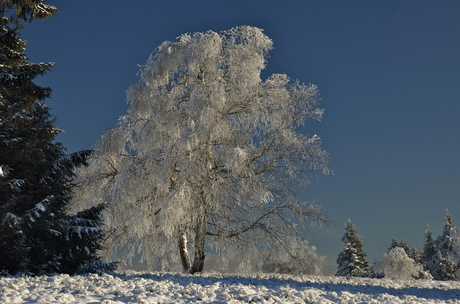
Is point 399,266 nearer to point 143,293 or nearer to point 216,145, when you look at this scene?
point 216,145

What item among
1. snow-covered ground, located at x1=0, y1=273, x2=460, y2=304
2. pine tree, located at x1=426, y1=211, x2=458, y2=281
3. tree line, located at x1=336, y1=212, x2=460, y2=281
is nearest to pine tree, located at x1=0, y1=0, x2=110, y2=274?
snow-covered ground, located at x1=0, y1=273, x2=460, y2=304

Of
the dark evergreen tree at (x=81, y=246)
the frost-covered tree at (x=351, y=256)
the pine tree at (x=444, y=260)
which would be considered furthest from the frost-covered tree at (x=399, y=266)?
the dark evergreen tree at (x=81, y=246)

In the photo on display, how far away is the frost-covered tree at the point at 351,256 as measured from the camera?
29953 mm

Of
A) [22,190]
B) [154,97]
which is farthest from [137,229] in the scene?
[154,97]

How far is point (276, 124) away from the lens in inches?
459

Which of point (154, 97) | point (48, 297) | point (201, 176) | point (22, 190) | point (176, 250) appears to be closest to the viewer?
point (48, 297)

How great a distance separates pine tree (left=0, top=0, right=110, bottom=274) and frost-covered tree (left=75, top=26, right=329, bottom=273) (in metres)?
2.55

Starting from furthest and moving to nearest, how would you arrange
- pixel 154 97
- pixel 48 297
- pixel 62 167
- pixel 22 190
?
pixel 154 97 < pixel 62 167 < pixel 22 190 < pixel 48 297

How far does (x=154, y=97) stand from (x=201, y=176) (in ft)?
11.3

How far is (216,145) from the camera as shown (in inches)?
480

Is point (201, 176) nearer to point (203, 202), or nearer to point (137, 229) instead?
point (203, 202)

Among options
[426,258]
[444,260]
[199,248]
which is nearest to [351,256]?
[444,260]

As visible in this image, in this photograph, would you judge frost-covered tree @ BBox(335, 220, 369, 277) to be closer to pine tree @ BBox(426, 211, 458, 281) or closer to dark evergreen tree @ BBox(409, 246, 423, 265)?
pine tree @ BBox(426, 211, 458, 281)

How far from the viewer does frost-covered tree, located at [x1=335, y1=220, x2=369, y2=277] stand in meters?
30.0
